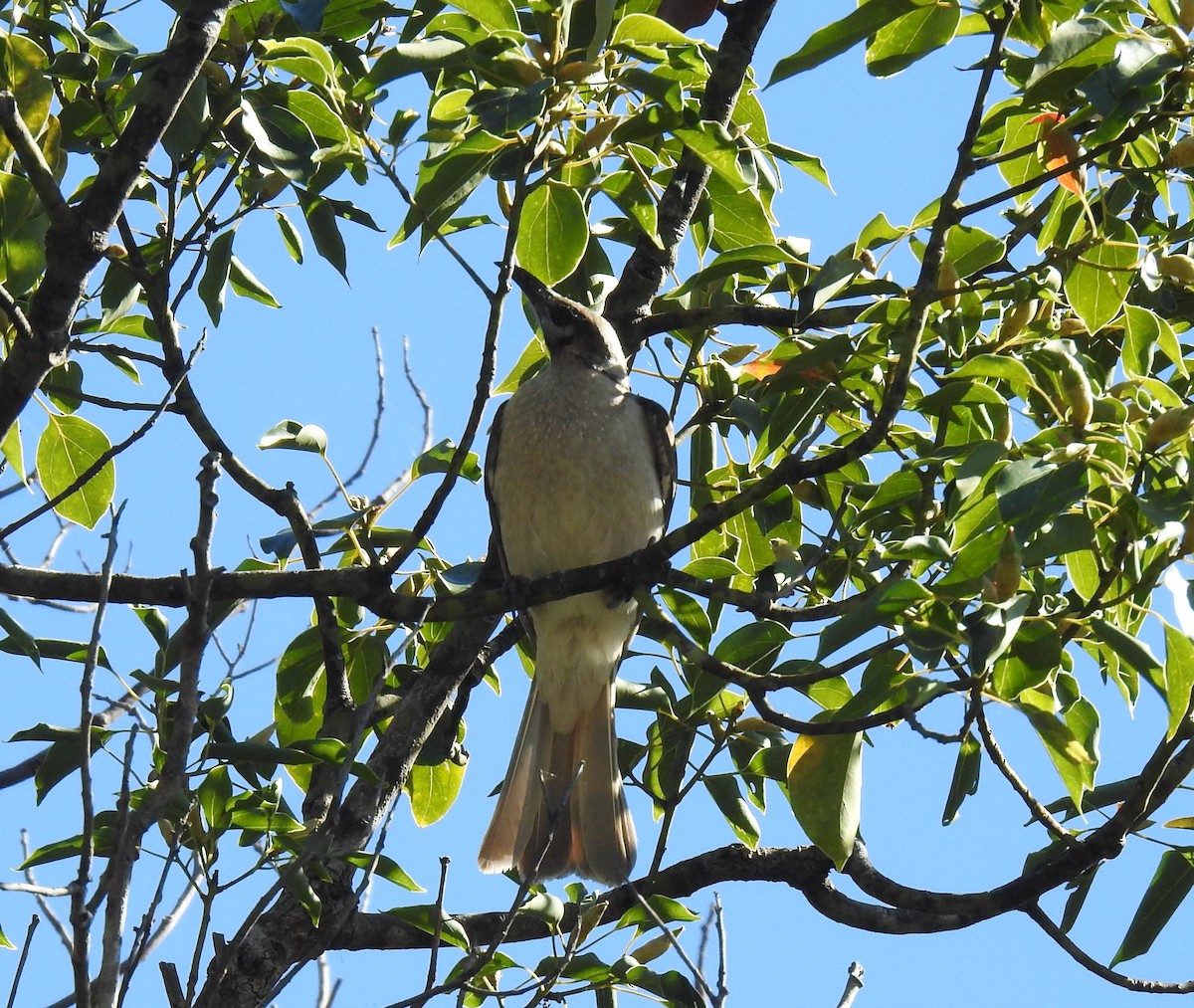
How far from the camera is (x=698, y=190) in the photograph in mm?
3945

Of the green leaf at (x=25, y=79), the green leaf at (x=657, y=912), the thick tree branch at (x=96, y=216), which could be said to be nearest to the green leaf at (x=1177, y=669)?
the green leaf at (x=657, y=912)

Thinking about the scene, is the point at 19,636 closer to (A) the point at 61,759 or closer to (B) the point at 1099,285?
(A) the point at 61,759

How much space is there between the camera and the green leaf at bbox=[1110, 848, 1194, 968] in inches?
125

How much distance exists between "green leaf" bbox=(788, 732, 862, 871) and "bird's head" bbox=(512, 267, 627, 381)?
1769mm

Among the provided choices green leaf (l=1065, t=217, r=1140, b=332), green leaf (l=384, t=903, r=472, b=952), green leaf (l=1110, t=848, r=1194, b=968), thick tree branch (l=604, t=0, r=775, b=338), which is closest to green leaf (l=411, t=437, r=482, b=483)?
thick tree branch (l=604, t=0, r=775, b=338)

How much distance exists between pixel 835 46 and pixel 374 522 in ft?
5.95

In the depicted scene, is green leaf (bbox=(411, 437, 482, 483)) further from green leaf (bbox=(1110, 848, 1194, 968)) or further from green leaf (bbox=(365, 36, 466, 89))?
green leaf (bbox=(1110, 848, 1194, 968))

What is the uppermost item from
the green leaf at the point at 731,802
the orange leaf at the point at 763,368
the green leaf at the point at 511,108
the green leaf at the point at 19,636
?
the orange leaf at the point at 763,368

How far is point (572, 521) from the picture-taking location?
177 inches

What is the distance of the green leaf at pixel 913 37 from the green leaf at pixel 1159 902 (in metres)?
1.85

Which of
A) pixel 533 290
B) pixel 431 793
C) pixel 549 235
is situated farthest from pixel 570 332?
pixel 431 793

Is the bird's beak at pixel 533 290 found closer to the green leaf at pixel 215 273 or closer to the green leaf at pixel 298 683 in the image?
the green leaf at pixel 215 273

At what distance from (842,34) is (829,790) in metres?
1.54

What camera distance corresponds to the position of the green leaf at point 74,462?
3658mm
